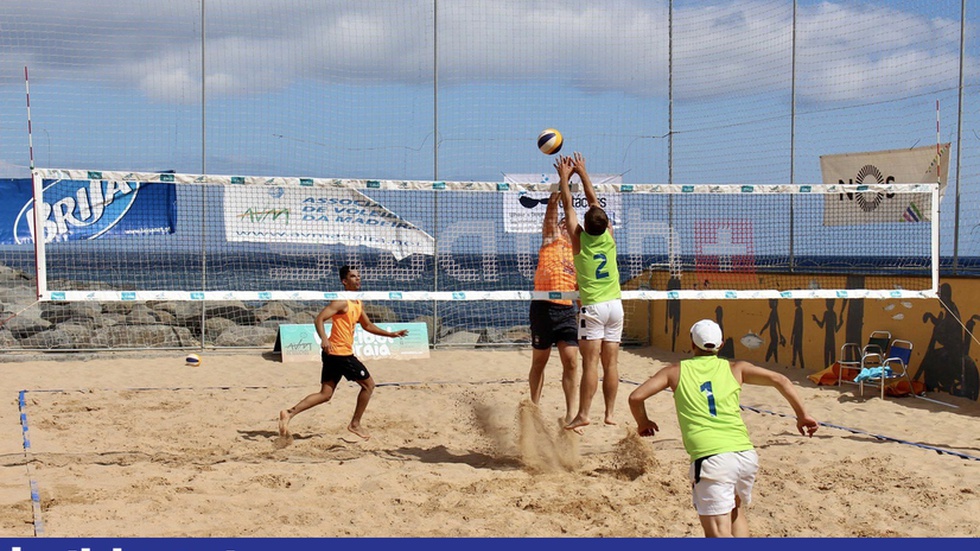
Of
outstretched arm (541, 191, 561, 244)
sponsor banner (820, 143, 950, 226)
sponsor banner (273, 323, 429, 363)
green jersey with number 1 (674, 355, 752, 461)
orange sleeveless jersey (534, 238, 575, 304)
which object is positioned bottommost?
sponsor banner (273, 323, 429, 363)

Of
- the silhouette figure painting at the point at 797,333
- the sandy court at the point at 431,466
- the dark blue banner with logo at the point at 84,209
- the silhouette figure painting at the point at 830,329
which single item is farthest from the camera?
the silhouette figure painting at the point at 797,333

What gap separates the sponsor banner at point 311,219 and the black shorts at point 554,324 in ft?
15.7

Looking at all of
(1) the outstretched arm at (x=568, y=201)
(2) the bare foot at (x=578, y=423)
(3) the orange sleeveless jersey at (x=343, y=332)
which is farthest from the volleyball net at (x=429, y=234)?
(2) the bare foot at (x=578, y=423)

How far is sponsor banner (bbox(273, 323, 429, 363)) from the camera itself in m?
12.5

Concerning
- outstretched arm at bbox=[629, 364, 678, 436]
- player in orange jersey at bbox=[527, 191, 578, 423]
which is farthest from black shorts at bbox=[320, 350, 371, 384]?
outstretched arm at bbox=[629, 364, 678, 436]

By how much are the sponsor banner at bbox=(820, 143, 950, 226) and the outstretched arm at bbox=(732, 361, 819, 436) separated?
234 inches

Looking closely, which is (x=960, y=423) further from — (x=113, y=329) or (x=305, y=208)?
(x=113, y=329)

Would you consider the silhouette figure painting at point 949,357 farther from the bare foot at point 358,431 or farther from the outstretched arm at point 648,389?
the outstretched arm at point 648,389

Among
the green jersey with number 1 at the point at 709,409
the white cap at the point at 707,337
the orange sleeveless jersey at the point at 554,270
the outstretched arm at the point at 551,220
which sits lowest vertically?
the green jersey with number 1 at the point at 709,409

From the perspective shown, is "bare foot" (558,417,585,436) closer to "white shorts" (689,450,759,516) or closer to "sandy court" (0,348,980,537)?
"sandy court" (0,348,980,537)

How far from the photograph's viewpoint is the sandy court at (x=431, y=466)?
5457mm

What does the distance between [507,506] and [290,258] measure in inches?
268

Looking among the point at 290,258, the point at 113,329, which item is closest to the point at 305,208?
the point at 290,258

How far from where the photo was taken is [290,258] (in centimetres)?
1192
